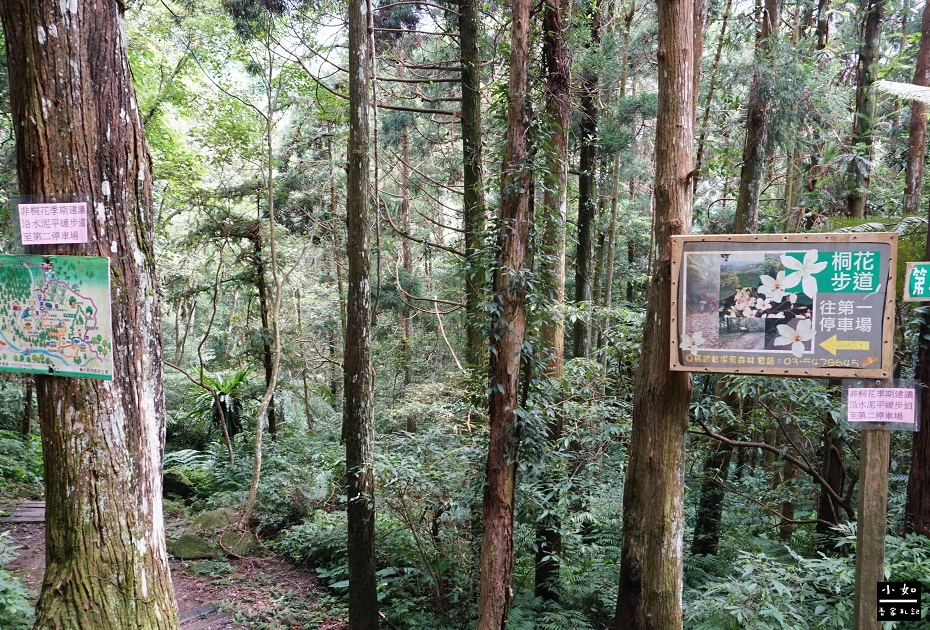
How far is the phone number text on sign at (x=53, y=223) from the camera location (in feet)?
7.87

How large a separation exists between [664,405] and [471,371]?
7.51 ft

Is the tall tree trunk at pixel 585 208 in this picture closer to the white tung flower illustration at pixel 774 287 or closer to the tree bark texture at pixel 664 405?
the tree bark texture at pixel 664 405

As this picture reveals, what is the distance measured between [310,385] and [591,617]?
9.89 m

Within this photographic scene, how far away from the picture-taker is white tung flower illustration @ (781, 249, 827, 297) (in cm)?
269

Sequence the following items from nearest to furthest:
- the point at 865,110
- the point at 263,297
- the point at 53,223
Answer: the point at 53,223, the point at 865,110, the point at 263,297

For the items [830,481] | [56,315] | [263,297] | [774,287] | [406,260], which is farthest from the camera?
[406,260]

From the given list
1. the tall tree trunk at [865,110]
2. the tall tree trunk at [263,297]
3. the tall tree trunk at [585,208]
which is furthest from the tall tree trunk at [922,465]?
the tall tree trunk at [263,297]

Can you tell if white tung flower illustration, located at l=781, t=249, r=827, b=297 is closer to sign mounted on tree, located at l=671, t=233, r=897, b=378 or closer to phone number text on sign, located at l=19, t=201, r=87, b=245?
sign mounted on tree, located at l=671, t=233, r=897, b=378

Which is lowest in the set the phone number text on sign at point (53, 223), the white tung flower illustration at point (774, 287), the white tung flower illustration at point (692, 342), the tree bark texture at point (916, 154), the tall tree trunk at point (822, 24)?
A: the white tung flower illustration at point (692, 342)

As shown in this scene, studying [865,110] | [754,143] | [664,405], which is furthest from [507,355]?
[865,110]

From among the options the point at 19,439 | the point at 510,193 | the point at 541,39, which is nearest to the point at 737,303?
the point at 510,193

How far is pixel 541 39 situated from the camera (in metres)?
5.18

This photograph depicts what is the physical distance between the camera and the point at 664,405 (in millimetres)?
3346

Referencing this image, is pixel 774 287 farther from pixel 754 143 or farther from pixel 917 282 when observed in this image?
pixel 754 143
